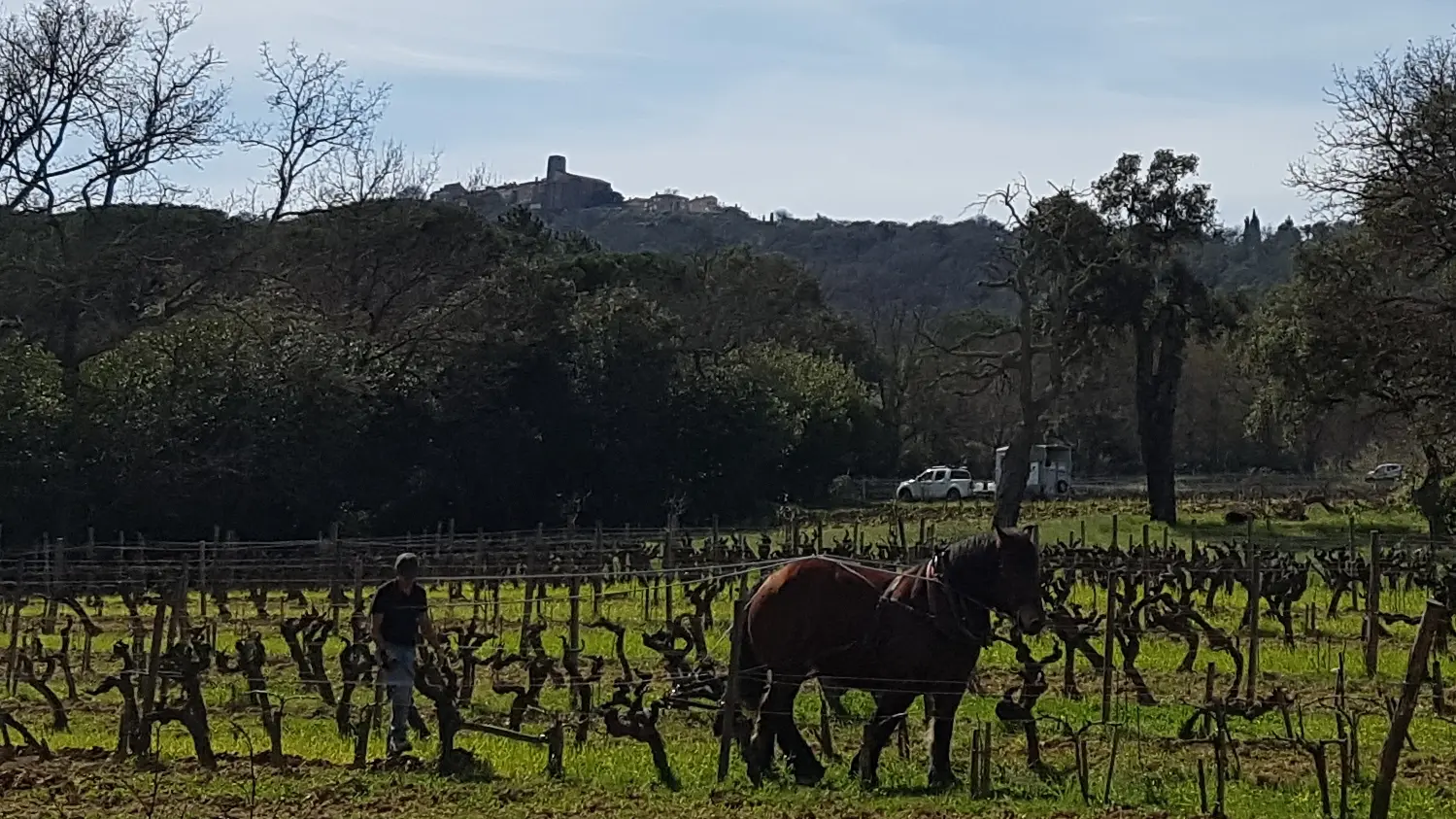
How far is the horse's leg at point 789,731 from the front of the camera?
38.5 feet

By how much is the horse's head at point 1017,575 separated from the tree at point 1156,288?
38.4 meters

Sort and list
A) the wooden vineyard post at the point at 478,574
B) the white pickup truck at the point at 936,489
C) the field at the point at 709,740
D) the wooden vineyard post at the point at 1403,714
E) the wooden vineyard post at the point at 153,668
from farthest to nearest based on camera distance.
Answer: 1. the white pickup truck at the point at 936,489
2. the wooden vineyard post at the point at 478,574
3. the wooden vineyard post at the point at 153,668
4. the field at the point at 709,740
5. the wooden vineyard post at the point at 1403,714

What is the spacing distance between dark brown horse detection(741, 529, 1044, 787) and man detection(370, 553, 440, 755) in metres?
2.73

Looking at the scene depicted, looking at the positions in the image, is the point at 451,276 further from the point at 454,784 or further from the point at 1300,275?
the point at 454,784

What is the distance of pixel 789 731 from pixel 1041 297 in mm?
40438

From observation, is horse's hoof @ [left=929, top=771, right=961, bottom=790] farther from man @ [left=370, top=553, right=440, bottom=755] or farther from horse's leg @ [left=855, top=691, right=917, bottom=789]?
man @ [left=370, top=553, right=440, bottom=755]

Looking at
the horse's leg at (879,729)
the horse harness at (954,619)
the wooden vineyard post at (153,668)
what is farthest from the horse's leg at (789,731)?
the wooden vineyard post at (153,668)

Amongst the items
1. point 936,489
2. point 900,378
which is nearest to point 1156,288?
point 936,489

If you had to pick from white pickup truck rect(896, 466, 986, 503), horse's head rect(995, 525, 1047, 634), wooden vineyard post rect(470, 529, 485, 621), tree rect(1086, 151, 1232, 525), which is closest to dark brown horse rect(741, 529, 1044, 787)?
horse's head rect(995, 525, 1047, 634)

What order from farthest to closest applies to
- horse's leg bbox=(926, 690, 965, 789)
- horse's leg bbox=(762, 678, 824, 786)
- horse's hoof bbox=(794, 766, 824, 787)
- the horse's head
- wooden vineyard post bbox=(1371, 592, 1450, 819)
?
horse's leg bbox=(762, 678, 824, 786), horse's hoof bbox=(794, 766, 824, 787), horse's leg bbox=(926, 690, 965, 789), the horse's head, wooden vineyard post bbox=(1371, 592, 1450, 819)

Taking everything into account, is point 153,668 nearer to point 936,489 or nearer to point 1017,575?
point 1017,575

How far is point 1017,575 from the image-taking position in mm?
11500

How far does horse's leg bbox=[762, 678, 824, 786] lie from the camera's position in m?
11.7

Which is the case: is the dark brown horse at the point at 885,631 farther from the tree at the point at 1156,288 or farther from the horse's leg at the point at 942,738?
the tree at the point at 1156,288
